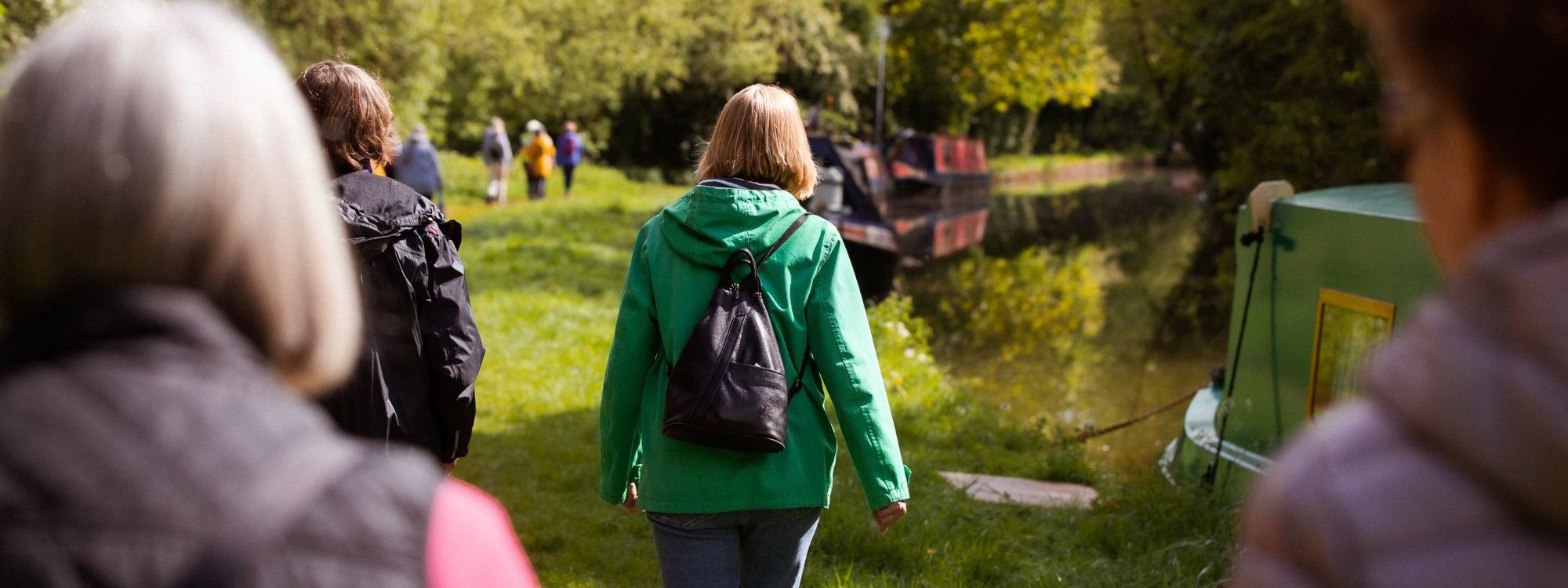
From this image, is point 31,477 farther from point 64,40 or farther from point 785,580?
point 785,580

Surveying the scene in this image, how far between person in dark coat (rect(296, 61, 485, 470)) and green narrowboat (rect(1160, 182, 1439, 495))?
3.82 meters

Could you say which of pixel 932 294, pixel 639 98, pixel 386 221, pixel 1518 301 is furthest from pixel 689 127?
pixel 1518 301

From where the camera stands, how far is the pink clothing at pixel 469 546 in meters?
1.13

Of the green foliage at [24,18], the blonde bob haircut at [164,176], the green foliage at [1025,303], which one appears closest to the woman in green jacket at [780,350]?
the blonde bob haircut at [164,176]

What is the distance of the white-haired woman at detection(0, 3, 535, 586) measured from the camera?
3.22 ft

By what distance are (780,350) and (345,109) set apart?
1233 millimetres

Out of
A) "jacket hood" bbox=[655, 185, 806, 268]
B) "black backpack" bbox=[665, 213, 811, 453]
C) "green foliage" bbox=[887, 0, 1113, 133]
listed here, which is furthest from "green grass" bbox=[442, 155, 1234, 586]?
"green foliage" bbox=[887, 0, 1113, 133]

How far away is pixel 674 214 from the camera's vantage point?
117 inches

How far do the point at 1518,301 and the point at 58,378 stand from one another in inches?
43.7

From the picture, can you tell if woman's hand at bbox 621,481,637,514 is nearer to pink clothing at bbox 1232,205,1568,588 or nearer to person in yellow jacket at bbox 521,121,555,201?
pink clothing at bbox 1232,205,1568,588

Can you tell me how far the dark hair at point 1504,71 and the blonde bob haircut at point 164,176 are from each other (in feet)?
3.12

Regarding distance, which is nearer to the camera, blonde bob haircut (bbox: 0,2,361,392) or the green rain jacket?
blonde bob haircut (bbox: 0,2,361,392)

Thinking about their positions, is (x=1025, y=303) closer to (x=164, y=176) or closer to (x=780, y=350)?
(x=780, y=350)

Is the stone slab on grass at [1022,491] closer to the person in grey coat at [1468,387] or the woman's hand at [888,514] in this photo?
the woman's hand at [888,514]
